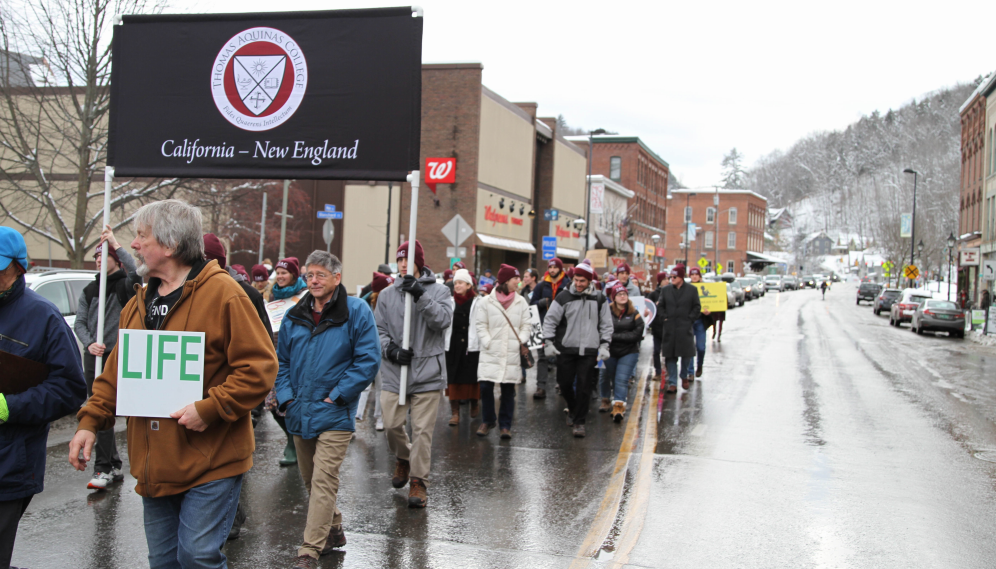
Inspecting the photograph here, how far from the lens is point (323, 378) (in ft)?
15.8

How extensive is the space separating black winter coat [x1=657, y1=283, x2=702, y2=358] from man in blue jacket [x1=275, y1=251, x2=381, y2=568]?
27.5 ft

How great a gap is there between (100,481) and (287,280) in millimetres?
2476


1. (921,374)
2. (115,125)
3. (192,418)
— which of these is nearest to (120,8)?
(115,125)

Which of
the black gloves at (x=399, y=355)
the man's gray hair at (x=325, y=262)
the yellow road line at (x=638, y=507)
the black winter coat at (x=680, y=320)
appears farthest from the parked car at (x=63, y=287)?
the black winter coat at (x=680, y=320)

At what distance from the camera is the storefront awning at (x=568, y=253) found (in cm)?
4894

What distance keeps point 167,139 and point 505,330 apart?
4.42 m

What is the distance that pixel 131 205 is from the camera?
2655cm

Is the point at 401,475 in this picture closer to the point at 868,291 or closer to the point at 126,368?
the point at 126,368

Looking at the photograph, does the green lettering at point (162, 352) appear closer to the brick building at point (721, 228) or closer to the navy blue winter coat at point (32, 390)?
the navy blue winter coat at point (32, 390)

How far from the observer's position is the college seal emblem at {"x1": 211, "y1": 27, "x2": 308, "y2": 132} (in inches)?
237

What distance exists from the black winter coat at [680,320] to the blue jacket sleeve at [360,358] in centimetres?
838

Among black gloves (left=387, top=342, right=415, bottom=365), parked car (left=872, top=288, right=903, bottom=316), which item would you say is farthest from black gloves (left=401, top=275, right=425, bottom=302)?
parked car (left=872, top=288, right=903, bottom=316)

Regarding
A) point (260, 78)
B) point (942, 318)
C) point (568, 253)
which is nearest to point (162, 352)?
point (260, 78)

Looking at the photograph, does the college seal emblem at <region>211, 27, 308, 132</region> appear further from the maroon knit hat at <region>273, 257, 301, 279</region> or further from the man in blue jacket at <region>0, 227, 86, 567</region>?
the man in blue jacket at <region>0, 227, 86, 567</region>
